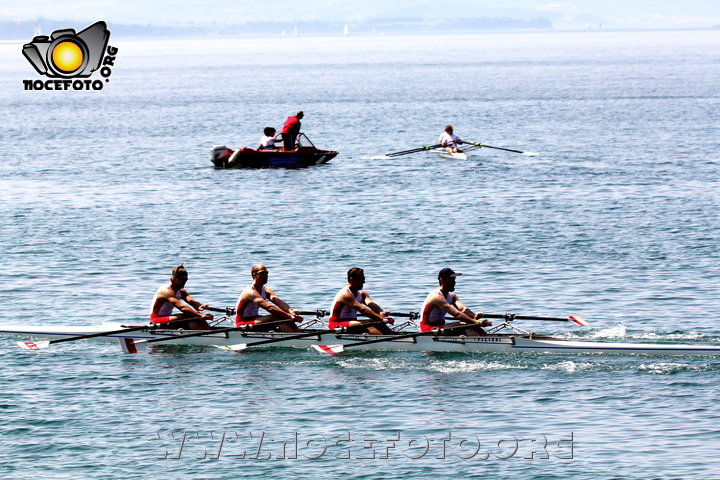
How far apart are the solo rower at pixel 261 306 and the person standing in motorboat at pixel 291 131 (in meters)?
26.2

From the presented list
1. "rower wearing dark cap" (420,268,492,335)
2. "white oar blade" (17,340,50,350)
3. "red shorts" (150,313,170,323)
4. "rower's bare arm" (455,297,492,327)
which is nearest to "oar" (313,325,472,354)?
"rower wearing dark cap" (420,268,492,335)

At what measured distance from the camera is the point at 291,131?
51.2 metres

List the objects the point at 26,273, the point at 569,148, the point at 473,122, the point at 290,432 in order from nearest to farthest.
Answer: the point at 290,432
the point at 26,273
the point at 569,148
the point at 473,122

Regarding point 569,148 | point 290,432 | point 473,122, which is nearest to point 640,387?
point 290,432

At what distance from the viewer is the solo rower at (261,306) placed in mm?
23719

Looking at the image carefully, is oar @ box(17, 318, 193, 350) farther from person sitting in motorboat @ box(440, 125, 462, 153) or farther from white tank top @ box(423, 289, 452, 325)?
person sitting in motorboat @ box(440, 125, 462, 153)

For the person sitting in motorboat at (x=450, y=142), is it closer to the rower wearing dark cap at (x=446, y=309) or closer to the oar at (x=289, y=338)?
the rower wearing dark cap at (x=446, y=309)

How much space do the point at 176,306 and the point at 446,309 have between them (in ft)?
21.3

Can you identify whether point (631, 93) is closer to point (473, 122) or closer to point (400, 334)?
point (473, 122)

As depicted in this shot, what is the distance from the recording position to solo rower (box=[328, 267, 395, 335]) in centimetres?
2331

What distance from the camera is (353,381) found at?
21984 mm

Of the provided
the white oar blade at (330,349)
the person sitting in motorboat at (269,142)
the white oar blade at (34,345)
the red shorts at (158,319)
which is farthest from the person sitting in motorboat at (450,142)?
the white oar blade at (34,345)

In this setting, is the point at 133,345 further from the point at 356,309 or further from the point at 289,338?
the point at 356,309

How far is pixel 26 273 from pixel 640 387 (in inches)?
808
